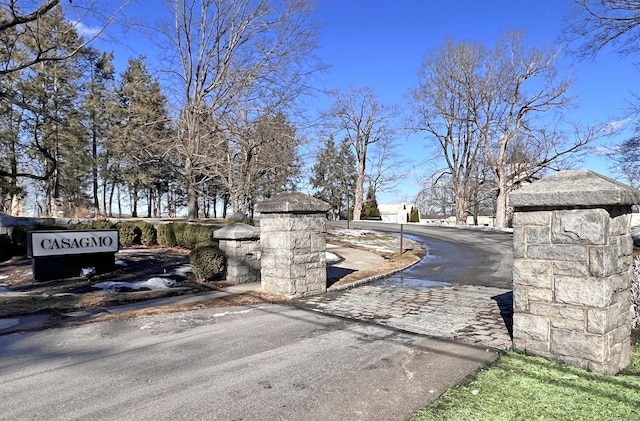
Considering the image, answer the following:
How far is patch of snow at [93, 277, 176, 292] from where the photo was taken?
785 centimetres

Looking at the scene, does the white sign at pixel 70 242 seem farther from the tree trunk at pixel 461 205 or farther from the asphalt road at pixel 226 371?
the tree trunk at pixel 461 205

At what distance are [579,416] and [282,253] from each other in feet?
15.8

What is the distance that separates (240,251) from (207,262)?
2.16 feet

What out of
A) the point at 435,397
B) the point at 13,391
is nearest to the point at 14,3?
the point at 13,391

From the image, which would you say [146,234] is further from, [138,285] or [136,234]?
[138,285]

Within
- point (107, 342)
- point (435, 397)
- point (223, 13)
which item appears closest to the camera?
point (435, 397)

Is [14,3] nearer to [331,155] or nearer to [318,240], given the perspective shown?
[318,240]

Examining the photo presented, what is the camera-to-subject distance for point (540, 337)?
150 inches

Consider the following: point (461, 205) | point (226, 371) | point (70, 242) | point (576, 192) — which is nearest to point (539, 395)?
point (576, 192)

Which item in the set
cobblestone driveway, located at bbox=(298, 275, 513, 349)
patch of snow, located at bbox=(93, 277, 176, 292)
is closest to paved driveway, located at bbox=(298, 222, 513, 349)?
cobblestone driveway, located at bbox=(298, 275, 513, 349)

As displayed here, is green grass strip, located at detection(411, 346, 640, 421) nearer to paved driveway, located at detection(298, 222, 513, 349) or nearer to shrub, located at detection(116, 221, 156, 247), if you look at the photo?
paved driveway, located at detection(298, 222, 513, 349)

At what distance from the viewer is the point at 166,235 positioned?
49.6 ft

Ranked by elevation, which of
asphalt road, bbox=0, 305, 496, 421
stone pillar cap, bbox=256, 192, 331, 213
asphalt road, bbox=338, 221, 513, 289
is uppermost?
stone pillar cap, bbox=256, 192, 331, 213

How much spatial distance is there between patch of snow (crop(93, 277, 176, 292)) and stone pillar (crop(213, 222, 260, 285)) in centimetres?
120
